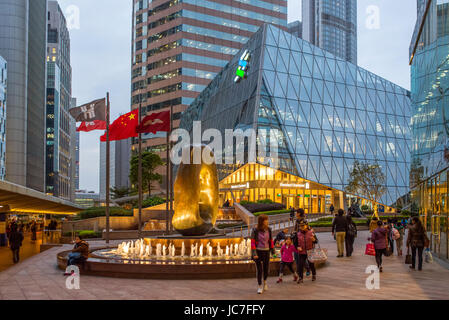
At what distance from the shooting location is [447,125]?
17.6 meters

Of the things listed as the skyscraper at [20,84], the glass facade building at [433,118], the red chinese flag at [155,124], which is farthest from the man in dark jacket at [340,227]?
the skyscraper at [20,84]

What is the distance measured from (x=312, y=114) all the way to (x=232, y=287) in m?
45.3

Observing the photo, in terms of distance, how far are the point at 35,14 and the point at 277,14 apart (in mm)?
55579

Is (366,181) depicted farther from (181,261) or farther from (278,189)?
(181,261)

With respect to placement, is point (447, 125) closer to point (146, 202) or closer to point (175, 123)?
point (146, 202)

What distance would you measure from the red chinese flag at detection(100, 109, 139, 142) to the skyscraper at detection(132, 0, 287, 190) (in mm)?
68087

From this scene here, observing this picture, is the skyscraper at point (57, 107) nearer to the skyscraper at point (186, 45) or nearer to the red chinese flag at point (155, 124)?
the skyscraper at point (186, 45)

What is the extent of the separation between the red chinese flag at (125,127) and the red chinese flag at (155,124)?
0.37m

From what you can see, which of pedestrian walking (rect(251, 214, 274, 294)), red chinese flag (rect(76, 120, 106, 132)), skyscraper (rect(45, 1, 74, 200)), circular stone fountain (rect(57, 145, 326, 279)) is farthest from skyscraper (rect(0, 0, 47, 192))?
pedestrian walking (rect(251, 214, 274, 294))

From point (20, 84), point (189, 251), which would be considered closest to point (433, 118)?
point (189, 251)

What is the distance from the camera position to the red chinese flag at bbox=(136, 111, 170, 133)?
82.1ft

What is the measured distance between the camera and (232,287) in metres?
11.3

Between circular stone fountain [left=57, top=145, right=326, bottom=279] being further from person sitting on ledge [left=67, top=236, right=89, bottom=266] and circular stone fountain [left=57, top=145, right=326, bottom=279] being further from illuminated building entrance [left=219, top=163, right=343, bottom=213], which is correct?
illuminated building entrance [left=219, top=163, right=343, bottom=213]

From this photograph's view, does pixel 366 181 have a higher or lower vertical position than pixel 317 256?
higher
